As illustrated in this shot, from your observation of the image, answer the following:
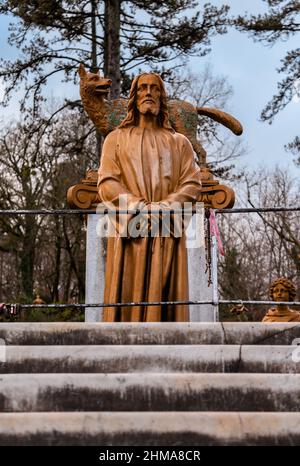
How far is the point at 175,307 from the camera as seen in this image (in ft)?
25.9

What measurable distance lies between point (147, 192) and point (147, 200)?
0.17 meters

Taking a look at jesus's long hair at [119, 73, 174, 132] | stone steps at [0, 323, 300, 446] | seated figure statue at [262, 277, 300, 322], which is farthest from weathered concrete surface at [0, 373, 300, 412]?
seated figure statue at [262, 277, 300, 322]

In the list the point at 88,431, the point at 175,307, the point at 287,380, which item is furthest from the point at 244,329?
the point at 175,307

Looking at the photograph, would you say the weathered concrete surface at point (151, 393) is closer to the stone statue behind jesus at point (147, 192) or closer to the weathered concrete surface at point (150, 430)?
the weathered concrete surface at point (150, 430)

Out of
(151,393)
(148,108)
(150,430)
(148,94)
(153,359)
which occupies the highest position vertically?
(148,94)

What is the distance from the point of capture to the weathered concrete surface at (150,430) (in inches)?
167

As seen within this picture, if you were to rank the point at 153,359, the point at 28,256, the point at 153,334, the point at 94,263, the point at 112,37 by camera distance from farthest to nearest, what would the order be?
1. the point at 28,256
2. the point at 112,37
3. the point at 94,263
4. the point at 153,334
5. the point at 153,359

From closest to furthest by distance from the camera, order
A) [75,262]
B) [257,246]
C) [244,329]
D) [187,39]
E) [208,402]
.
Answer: [208,402] → [244,329] → [187,39] → [75,262] → [257,246]

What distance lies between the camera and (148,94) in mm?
8438

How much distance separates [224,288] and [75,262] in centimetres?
563

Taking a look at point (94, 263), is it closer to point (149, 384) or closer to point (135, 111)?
point (135, 111)

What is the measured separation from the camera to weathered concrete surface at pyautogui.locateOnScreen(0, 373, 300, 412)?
4.67 metres

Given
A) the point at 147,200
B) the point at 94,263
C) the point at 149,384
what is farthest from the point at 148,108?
the point at 149,384
